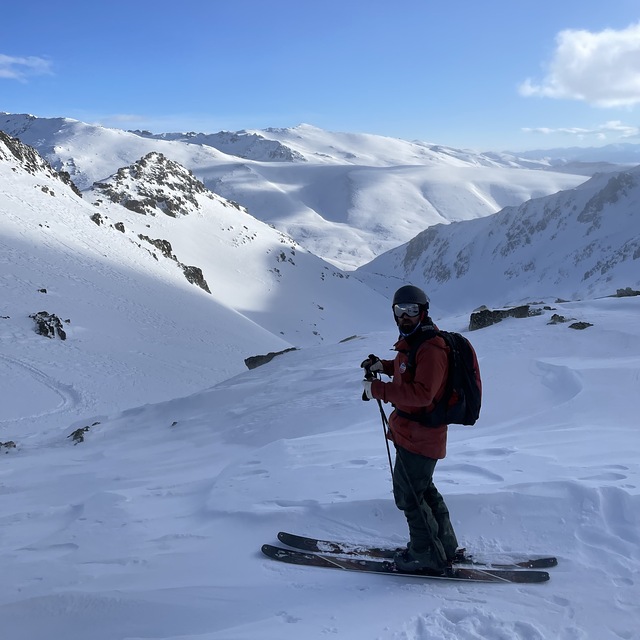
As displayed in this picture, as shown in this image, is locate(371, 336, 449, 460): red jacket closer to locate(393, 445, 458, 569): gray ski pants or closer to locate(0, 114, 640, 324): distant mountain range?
locate(393, 445, 458, 569): gray ski pants

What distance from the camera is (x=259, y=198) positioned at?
615ft

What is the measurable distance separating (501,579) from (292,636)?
1.64m

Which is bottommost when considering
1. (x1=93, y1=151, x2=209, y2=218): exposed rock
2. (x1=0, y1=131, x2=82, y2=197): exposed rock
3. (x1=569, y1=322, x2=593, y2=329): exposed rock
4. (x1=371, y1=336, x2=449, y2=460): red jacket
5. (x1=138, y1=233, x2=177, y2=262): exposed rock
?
(x1=371, y1=336, x2=449, y2=460): red jacket

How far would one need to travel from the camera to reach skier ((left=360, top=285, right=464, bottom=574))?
3973 millimetres

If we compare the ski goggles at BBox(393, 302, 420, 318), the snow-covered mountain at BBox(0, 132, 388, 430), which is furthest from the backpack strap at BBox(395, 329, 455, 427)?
the snow-covered mountain at BBox(0, 132, 388, 430)

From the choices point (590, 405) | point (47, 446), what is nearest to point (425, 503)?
point (590, 405)

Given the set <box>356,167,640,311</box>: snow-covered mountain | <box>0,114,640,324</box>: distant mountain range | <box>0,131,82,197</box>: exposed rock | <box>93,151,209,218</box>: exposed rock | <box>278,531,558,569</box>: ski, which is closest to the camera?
<box>278,531,558,569</box>: ski

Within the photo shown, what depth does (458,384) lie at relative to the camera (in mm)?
4047

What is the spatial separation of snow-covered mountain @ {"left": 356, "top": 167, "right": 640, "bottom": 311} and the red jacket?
2692 inches

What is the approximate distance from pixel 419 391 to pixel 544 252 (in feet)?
309

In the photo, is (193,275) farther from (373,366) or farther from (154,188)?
(373,366)

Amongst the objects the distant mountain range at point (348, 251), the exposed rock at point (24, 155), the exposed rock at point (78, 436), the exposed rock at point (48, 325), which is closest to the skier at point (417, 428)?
the exposed rock at point (78, 436)

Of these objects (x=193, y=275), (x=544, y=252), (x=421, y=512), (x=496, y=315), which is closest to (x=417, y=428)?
(x=421, y=512)

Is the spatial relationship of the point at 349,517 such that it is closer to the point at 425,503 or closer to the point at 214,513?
the point at 425,503
